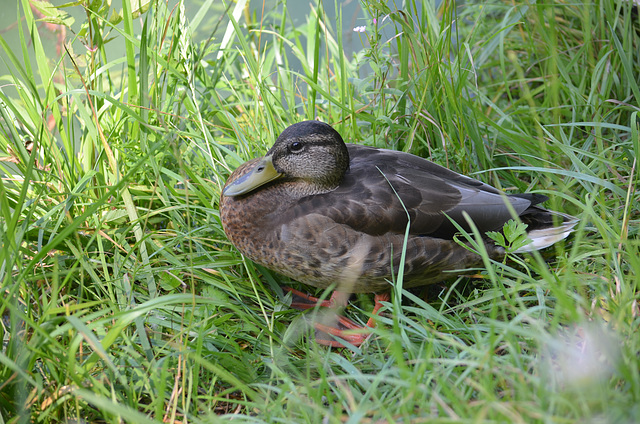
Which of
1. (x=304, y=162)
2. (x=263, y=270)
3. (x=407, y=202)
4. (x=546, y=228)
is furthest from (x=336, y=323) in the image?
(x=546, y=228)

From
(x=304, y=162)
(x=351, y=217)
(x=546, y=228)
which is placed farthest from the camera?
(x=546, y=228)

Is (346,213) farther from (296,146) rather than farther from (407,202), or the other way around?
(296,146)

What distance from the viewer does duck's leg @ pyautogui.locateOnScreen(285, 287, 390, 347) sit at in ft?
7.95

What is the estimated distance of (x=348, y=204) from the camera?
2371 millimetres

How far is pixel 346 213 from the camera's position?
7.70 feet

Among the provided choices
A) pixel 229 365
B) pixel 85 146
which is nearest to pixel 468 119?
pixel 229 365

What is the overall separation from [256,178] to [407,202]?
0.67 metres

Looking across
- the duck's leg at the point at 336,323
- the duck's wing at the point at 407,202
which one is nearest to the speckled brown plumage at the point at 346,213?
the duck's wing at the point at 407,202

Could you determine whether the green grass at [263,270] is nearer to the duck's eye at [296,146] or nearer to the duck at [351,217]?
the duck at [351,217]

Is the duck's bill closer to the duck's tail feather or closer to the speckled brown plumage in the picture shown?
the speckled brown plumage

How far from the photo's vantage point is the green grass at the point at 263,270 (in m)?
1.58

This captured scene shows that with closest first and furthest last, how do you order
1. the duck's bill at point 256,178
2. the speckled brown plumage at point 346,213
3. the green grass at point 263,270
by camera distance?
the green grass at point 263,270 < the speckled brown plumage at point 346,213 < the duck's bill at point 256,178

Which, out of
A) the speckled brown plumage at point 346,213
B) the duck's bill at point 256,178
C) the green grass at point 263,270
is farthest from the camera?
the duck's bill at point 256,178

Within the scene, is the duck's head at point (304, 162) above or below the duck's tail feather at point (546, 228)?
above
